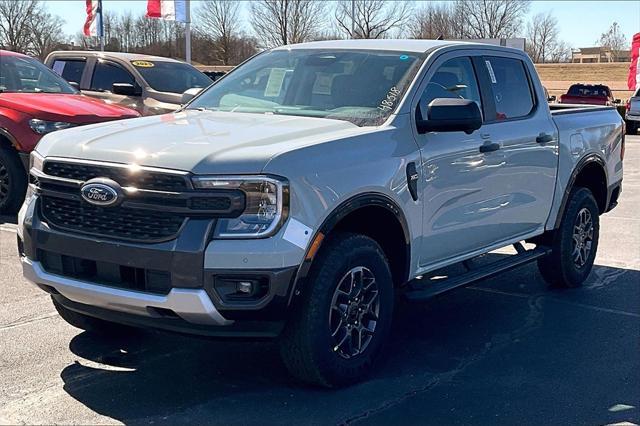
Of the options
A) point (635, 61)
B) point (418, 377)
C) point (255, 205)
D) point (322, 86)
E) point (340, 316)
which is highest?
point (635, 61)

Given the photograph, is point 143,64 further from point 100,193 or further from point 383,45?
point 100,193

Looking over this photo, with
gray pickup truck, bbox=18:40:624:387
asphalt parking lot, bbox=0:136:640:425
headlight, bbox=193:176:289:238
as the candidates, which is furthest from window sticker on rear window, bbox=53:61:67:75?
headlight, bbox=193:176:289:238

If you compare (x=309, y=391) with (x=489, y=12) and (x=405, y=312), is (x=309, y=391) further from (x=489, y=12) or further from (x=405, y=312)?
(x=489, y=12)

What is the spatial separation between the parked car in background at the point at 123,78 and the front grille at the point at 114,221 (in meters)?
7.64

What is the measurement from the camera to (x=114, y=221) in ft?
13.0

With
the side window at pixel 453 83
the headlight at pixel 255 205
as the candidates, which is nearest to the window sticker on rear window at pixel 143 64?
the side window at pixel 453 83

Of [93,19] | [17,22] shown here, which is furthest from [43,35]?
[93,19]

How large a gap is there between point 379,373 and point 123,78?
346 inches

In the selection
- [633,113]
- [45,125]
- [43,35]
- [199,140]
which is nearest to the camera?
[199,140]

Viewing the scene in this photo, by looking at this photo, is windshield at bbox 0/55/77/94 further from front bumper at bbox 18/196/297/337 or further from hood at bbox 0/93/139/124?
front bumper at bbox 18/196/297/337

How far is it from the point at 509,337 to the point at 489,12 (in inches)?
3012

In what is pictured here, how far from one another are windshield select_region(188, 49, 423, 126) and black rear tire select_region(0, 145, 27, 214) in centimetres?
368

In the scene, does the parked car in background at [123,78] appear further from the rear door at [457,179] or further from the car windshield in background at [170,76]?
the rear door at [457,179]

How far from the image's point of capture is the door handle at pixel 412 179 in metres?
4.67
